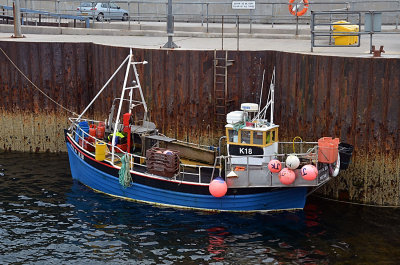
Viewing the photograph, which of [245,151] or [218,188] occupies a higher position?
[245,151]

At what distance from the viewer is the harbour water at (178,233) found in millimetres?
16500

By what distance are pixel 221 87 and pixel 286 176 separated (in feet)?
17.4

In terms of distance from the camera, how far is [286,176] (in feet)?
59.2

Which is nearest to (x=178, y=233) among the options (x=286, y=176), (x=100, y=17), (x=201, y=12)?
(x=286, y=176)

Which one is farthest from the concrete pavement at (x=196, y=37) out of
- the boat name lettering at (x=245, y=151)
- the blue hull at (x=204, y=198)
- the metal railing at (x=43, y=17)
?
the blue hull at (x=204, y=198)

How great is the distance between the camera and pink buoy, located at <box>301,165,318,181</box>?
58.8ft

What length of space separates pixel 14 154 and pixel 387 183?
14.7 metres

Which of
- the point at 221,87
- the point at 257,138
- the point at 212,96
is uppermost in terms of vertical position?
the point at 221,87

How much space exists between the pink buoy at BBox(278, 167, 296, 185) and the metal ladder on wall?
4.55 meters

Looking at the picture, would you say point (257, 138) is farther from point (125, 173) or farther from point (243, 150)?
point (125, 173)

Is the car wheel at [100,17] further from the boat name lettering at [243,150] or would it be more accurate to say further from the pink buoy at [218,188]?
the pink buoy at [218,188]

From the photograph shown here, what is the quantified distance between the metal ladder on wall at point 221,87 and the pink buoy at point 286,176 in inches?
179

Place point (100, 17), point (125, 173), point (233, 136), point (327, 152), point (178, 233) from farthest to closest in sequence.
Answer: point (100, 17), point (125, 173), point (233, 136), point (327, 152), point (178, 233)

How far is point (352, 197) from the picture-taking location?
65.4 feet
